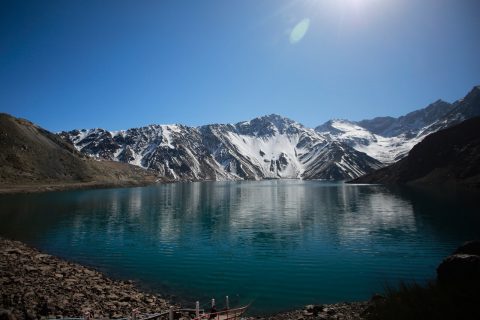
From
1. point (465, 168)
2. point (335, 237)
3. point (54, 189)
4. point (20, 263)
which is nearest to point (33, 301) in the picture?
point (20, 263)

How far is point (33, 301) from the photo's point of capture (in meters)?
25.5

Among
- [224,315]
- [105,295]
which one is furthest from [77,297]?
[224,315]

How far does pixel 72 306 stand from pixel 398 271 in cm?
3472

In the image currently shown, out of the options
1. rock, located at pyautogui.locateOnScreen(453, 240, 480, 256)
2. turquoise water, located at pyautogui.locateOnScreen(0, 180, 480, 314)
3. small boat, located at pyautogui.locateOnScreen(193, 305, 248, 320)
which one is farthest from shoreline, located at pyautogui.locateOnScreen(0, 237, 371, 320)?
rock, located at pyautogui.locateOnScreen(453, 240, 480, 256)

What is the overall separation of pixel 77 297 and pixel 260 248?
29896 mm

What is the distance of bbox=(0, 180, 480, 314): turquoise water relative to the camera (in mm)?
35156

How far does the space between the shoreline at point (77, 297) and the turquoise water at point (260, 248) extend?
2999 millimetres

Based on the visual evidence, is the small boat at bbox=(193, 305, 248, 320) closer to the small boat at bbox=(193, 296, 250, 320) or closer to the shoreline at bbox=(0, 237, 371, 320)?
the small boat at bbox=(193, 296, 250, 320)

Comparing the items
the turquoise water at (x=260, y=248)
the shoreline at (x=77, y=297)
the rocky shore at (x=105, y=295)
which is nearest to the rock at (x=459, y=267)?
the rocky shore at (x=105, y=295)

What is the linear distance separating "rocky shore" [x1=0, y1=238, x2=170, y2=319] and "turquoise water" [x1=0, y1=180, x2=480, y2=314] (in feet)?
12.9

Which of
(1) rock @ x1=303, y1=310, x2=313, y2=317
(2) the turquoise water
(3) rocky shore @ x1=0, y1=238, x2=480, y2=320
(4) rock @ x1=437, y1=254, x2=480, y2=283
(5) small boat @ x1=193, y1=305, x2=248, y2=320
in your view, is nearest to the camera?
(3) rocky shore @ x1=0, y1=238, x2=480, y2=320

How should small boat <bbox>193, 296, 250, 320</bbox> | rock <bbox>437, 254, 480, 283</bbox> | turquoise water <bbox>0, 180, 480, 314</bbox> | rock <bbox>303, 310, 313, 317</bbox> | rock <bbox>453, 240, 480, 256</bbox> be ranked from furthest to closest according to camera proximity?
turquoise water <bbox>0, 180, 480, 314</bbox>
rock <bbox>453, 240, 480, 256</bbox>
rock <bbox>303, 310, 313, 317</bbox>
rock <bbox>437, 254, 480, 283</bbox>
small boat <bbox>193, 296, 250, 320</bbox>

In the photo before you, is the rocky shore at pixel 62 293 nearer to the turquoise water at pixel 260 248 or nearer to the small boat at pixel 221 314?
the turquoise water at pixel 260 248

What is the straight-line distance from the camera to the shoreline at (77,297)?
81.4 ft
